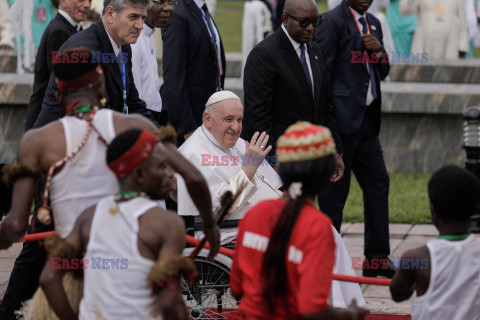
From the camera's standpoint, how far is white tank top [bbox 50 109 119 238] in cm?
405

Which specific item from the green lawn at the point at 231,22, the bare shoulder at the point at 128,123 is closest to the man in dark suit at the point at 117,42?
the bare shoulder at the point at 128,123

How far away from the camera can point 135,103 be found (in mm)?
6086

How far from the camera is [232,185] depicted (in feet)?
19.3

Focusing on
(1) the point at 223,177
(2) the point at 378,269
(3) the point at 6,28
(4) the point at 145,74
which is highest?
(4) the point at 145,74

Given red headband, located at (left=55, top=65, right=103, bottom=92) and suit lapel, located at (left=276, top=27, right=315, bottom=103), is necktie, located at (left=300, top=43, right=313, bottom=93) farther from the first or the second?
red headband, located at (left=55, top=65, right=103, bottom=92)

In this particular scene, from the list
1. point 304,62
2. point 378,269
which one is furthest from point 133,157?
point 378,269

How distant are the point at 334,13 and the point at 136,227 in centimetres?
405

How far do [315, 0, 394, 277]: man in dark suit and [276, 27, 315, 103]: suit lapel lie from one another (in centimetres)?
51

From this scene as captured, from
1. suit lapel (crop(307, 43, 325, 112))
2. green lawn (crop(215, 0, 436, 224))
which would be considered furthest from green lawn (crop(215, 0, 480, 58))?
suit lapel (crop(307, 43, 325, 112))

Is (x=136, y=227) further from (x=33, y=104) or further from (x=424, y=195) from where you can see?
(x=424, y=195)

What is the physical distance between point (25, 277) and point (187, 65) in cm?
240

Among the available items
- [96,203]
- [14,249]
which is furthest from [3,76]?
[96,203]

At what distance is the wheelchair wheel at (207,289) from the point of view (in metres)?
5.60

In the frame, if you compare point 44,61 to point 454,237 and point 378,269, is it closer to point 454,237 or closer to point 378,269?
point 378,269
